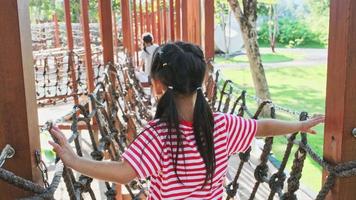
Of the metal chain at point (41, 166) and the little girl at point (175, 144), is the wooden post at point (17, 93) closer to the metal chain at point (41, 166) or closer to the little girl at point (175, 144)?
the metal chain at point (41, 166)

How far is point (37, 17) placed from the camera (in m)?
14.1

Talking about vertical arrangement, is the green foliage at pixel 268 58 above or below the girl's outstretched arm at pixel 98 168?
below

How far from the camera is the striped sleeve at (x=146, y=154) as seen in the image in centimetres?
132

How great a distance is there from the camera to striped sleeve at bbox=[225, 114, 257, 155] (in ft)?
4.84

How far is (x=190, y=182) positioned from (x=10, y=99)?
0.50 meters

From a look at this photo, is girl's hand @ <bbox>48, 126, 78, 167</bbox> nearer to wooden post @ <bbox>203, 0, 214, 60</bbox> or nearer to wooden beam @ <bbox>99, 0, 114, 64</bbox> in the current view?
wooden beam @ <bbox>99, 0, 114, 64</bbox>

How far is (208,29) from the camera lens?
4375 mm

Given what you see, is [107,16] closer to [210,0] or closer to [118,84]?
[118,84]

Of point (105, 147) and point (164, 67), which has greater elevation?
point (164, 67)

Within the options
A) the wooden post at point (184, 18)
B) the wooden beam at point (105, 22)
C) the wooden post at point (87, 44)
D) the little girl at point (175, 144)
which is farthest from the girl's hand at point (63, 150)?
the wooden post at point (184, 18)

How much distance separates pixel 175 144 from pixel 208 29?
123 inches

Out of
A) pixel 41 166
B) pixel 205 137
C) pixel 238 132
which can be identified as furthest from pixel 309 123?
pixel 41 166

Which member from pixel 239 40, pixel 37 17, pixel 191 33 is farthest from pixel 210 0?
pixel 239 40

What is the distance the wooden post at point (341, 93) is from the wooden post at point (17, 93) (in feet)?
2.35
